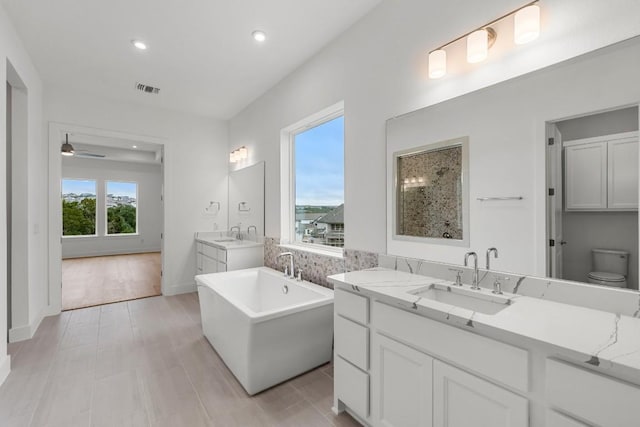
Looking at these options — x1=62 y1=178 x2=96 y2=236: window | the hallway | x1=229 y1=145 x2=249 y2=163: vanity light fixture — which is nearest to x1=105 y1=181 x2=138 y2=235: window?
x1=62 y1=178 x2=96 y2=236: window

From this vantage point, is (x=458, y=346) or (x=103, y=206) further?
(x=103, y=206)

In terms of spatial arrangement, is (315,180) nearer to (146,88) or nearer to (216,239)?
(216,239)

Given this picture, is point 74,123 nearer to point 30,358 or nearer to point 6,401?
point 30,358

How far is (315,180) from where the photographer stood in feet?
10.6

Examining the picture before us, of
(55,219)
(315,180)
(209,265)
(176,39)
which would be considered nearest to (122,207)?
(55,219)

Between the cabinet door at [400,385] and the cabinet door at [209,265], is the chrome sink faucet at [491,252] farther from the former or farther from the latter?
the cabinet door at [209,265]

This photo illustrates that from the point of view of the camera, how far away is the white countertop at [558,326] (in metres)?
0.83

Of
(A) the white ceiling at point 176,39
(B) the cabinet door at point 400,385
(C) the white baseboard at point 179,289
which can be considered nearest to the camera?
(B) the cabinet door at point 400,385

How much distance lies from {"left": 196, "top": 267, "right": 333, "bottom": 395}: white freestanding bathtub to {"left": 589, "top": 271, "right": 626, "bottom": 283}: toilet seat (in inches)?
60.4

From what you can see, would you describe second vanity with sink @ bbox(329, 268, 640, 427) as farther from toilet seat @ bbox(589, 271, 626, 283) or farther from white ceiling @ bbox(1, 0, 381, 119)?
white ceiling @ bbox(1, 0, 381, 119)

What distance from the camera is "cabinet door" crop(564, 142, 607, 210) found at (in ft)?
4.18

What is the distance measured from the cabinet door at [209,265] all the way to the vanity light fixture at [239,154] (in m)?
1.53

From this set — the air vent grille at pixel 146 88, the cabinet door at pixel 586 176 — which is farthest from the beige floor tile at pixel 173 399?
A: the air vent grille at pixel 146 88

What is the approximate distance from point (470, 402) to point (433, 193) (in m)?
1.17
